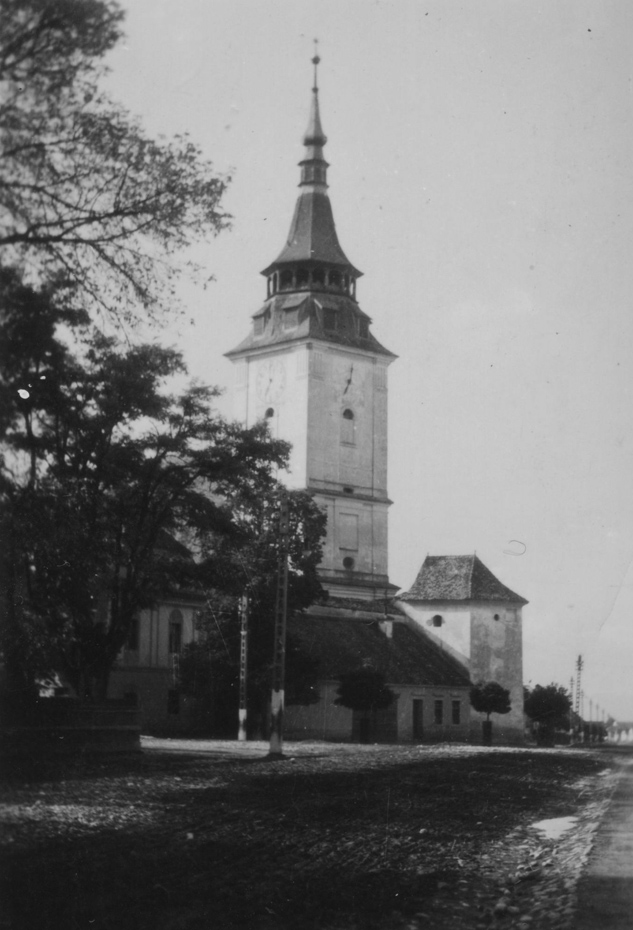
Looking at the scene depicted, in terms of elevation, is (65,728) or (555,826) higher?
(65,728)

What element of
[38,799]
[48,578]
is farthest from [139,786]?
[48,578]

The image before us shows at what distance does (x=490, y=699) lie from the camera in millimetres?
58031

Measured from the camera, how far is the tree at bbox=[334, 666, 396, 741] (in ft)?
157

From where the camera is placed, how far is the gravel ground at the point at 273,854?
7.84 m

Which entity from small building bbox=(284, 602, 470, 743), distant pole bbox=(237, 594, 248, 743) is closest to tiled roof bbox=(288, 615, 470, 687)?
small building bbox=(284, 602, 470, 743)

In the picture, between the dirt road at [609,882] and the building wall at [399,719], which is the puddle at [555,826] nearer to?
the dirt road at [609,882]

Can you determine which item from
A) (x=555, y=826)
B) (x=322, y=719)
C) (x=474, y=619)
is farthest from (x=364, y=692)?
(x=555, y=826)

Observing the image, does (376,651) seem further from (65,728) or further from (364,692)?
(65,728)

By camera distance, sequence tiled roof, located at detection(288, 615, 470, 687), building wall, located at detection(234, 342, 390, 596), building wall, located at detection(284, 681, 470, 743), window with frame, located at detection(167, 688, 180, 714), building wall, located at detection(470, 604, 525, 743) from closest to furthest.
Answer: window with frame, located at detection(167, 688, 180, 714) < building wall, located at detection(284, 681, 470, 743) < tiled roof, located at detection(288, 615, 470, 687) < building wall, located at detection(470, 604, 525, 743) < building wall, located at detection(234, 342, 390, 596)

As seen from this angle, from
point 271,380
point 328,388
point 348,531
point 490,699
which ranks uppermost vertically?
point 271,380

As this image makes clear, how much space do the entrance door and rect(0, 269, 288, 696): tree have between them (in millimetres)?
35550

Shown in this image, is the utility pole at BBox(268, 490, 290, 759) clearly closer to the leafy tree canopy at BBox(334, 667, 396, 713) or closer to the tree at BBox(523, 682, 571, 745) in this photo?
the leafy tree canopy at BBox(334, 667, 396, 713)

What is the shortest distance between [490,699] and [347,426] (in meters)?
18.4

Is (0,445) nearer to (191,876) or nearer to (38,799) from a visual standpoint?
(191,876)
